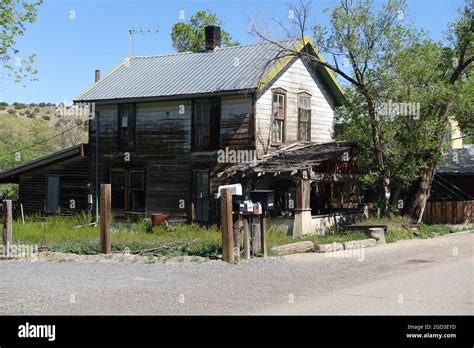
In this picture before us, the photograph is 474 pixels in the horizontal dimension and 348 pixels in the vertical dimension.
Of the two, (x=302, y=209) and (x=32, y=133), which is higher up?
(x=32, y=133)

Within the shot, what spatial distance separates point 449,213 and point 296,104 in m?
8.98

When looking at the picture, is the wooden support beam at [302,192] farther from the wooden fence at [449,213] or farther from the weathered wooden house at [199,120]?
the wooden fence at [449,213]

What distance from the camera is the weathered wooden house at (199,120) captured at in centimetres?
2423

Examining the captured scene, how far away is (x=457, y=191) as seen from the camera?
33.0 m

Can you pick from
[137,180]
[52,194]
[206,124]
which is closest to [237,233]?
[206,124]

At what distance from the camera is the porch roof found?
72.3ft

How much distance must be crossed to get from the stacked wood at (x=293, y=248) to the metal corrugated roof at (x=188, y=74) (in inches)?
320

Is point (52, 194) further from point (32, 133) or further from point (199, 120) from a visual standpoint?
point (32, 133)

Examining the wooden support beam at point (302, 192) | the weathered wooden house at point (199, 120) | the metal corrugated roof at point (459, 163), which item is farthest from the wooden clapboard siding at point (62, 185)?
the metal corrugated roof at point (459, 163)

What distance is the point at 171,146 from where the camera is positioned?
26.1m

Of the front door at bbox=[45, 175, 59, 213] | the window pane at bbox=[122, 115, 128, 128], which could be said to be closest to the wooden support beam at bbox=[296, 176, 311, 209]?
the window pane at bbox=[122, 115, 128, 128]

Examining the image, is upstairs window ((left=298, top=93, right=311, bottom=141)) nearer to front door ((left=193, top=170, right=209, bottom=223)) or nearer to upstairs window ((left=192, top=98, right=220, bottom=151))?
upstairs window ((left=192, top=98, right=220, bottom=151))

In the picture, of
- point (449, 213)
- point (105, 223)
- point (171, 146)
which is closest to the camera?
point (105, 223)

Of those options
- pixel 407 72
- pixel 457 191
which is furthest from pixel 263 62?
pixel 457 191
